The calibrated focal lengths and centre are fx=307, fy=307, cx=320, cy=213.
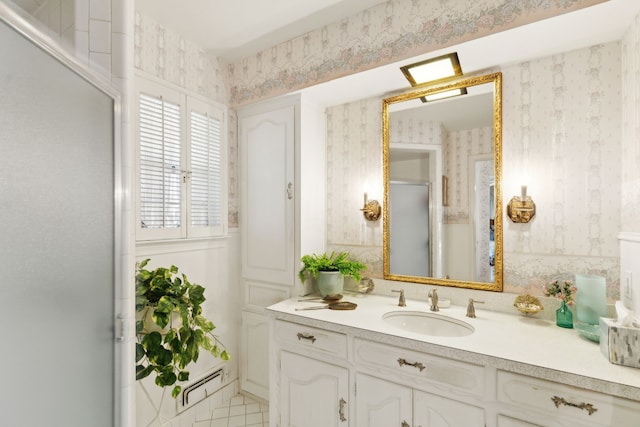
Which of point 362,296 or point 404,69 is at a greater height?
point 404,69

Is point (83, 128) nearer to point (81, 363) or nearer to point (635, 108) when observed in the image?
point (81, 363)

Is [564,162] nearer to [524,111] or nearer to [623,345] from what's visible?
[524,111]

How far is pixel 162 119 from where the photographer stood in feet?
6.48

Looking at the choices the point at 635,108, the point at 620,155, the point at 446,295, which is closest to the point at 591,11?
the point at 635,108

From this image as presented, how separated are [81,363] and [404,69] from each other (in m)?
1.93

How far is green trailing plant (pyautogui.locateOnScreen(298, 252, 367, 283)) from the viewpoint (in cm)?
207

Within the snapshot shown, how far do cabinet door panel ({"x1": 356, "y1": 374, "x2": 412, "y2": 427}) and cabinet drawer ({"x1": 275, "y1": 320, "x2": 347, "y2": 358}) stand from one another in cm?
18

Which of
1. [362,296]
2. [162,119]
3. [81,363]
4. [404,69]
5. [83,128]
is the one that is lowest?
[362,296]

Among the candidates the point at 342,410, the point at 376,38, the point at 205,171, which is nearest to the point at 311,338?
the point at 342,410

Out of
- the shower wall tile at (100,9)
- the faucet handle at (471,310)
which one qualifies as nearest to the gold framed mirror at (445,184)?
the faucet handle at (471,310)

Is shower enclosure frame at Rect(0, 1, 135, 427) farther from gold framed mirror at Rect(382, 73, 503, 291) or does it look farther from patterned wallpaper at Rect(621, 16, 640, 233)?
patterned wallpaper at Rect(621, 16, 640, 233)

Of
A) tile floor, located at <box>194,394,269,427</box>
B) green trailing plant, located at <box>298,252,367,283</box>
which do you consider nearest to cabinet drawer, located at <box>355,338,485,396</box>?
green trailing plant, located at <box>298,252,367,283</box>

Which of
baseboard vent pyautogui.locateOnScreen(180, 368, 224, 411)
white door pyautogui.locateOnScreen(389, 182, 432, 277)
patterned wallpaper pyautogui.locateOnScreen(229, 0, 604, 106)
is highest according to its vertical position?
patterned wallpaper pyautogui.locateOnScreen(229, 0, 604, 106)

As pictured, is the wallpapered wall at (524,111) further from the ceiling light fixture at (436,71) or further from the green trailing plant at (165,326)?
the green trailing plant at (165,326)
